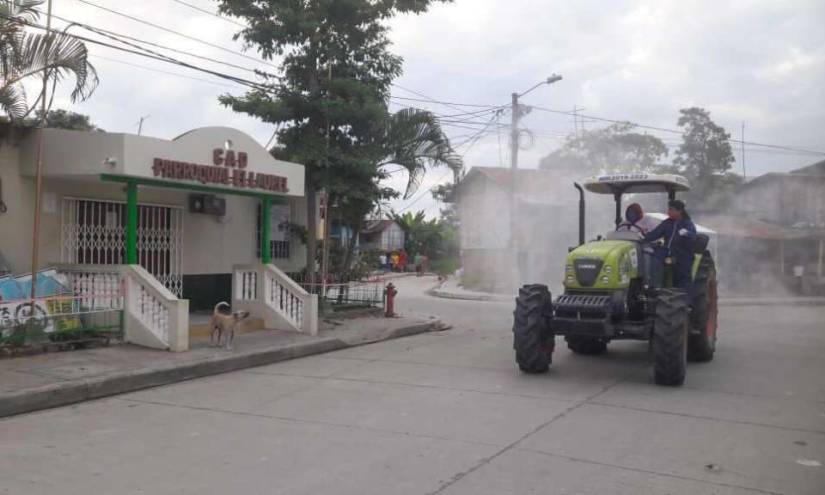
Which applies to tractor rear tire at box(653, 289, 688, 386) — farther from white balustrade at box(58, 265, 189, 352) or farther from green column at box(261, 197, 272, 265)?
green column at box(261, 197, 272, 265)

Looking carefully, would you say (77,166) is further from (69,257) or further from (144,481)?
(144,481)

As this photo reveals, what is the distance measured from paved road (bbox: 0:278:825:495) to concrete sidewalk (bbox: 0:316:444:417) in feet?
0.77

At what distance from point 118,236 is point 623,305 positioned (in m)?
8.21

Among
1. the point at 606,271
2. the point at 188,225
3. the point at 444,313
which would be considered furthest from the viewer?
the point at 444,313

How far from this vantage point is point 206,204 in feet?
44.4

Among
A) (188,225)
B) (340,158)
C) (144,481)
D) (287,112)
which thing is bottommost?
(144,481)

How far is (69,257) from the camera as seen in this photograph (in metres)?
11.6

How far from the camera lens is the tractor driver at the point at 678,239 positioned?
10.2 metres

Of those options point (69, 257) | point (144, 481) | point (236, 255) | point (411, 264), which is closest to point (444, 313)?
point (236, 255)

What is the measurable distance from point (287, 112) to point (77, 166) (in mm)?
5239

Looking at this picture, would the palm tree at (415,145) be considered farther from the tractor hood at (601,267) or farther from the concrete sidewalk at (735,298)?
A: the concrete sidewalk at (735,298)

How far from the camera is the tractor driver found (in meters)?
10.2

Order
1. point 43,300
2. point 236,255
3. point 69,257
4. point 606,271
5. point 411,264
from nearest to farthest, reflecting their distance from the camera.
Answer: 1. point 606,271
2. point 43,300
3. point 69,257
4. point 236,255
5. point 411,264

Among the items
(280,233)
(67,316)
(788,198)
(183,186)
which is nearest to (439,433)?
(67,316)
